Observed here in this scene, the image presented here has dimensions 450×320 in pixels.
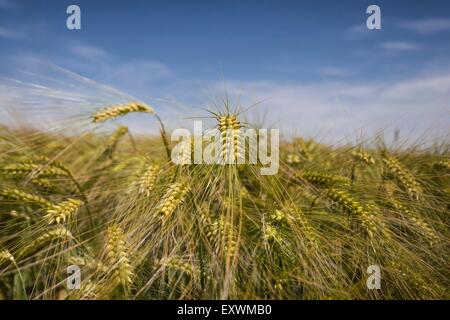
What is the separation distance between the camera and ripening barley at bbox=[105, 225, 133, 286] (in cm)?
153

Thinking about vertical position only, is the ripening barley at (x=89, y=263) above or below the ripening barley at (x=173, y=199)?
below

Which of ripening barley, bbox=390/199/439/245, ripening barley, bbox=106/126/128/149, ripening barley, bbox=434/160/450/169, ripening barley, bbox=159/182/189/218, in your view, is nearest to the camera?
ripening barley, bbox=159/182/189/218

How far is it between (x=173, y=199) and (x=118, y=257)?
33 cm

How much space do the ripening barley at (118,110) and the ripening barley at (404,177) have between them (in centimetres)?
135

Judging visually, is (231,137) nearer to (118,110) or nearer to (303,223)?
(303,223)

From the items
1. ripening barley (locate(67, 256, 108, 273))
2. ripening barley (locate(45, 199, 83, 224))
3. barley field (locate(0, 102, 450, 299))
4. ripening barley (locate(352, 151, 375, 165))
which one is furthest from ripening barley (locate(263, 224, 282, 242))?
ripening barley (locate(352, 151, 375, 165))

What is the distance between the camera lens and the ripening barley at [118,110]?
2.02 metres

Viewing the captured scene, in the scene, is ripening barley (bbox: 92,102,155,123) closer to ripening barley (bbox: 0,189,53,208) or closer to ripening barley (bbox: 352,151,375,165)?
ripening barley (bbox: 0,189,53,208)

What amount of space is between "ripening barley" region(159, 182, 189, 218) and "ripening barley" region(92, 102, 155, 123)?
25.8 inches

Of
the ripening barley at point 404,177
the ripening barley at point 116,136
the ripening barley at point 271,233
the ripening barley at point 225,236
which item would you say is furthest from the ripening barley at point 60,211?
the ripening barley at point 404,177

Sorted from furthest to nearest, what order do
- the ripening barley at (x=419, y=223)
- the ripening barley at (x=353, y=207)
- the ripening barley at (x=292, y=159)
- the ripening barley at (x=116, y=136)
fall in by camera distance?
the ripening barley at (x=116, y=136) → the ripening barley at (x=292, y=159) → the ripening barley at (x=419, y=223) → the ripening barley at (x=353, y=207)

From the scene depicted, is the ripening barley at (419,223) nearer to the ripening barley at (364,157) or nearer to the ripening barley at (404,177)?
the ripening barley at (404,177)

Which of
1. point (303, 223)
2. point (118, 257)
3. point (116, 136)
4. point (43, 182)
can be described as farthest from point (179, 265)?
point (116, 136)
